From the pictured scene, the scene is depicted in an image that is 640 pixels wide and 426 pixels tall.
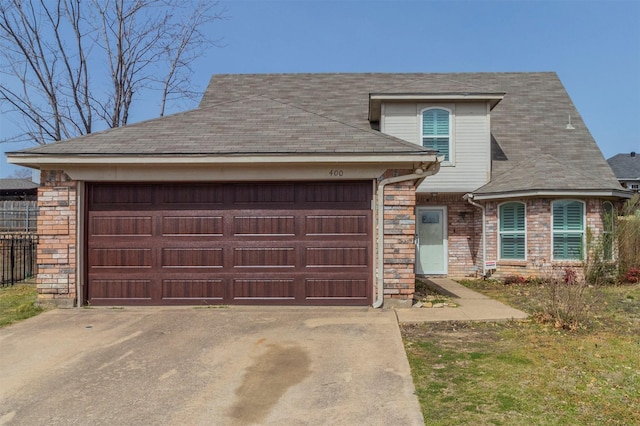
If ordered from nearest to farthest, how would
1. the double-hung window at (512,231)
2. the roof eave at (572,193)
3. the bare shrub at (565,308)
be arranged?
1. the bare shrub at (565,308)
2. the roof eave at (572,193)
3. the double-hung window at (512,231)

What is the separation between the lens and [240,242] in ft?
26.6

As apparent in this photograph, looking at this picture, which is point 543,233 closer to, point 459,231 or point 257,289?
point 459,231

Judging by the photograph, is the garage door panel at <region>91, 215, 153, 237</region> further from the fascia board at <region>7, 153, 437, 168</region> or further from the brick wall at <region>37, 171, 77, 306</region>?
the fascia board at <region>7, 153, 437, 168</region>

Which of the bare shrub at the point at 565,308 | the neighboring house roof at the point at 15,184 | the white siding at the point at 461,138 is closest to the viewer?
the bare shrub at the point at 565,308

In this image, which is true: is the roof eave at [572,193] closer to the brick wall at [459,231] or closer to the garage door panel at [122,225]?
the brick wall at [459,231]

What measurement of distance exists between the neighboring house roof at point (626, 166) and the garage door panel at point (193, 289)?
40.2 m

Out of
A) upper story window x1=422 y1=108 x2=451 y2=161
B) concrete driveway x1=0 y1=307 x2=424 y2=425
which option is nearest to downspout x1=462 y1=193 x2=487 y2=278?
upper story window x1=422 y1=108 x2=451 y2=161

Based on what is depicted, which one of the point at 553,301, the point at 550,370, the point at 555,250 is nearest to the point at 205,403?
the point at 550,370

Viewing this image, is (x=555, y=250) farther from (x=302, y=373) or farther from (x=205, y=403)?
(x=205, y=403)

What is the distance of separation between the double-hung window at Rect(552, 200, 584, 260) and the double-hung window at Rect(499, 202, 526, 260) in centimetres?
74

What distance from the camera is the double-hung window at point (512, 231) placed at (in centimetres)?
1212

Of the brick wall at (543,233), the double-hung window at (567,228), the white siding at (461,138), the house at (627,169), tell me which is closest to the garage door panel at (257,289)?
the white siding at (461,138)

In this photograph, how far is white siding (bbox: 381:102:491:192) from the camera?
12875 millimetres

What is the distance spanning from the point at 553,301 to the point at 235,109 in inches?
277
